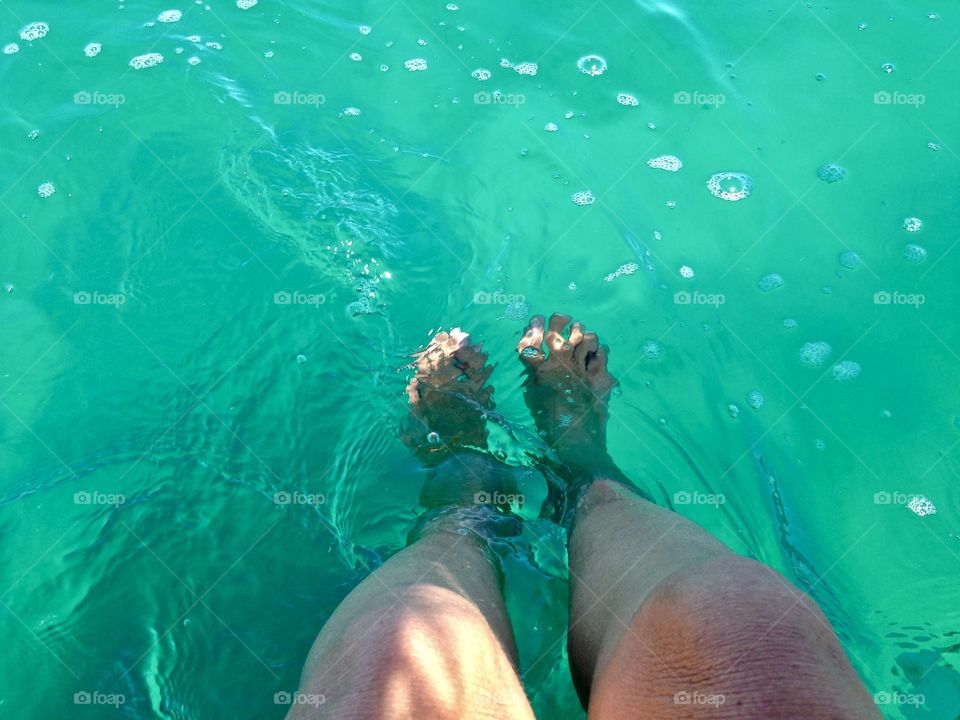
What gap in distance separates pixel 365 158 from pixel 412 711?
2860 mm
